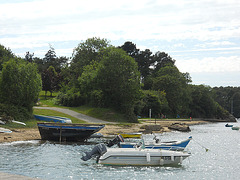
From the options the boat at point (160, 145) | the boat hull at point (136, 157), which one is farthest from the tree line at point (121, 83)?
the boat hull at point (136, 157)

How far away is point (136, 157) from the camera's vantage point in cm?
2261

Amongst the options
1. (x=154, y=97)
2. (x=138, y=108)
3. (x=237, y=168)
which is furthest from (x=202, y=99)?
(x=237, y=168)

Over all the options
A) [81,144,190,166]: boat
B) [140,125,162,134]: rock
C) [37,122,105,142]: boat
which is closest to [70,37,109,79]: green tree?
[140,125,162,134]: rock

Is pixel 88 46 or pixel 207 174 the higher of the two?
pixel 88 46

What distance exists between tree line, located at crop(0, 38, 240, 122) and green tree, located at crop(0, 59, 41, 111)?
0.37 m

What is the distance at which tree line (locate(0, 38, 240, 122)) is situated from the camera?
200 feet

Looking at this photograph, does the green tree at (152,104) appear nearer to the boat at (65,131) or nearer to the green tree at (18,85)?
the green tree at (18,85)

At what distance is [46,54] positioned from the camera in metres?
151

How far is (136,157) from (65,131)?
13.5 meters

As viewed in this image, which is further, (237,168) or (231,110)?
(231,110)

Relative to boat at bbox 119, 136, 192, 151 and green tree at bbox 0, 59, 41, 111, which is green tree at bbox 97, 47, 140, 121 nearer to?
green tree at bbox 0, 59, 41, 111

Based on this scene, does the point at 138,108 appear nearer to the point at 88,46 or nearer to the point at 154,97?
the point at 154,97

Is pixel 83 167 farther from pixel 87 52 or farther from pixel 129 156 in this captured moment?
pixel 87 52

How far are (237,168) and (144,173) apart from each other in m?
8.05
